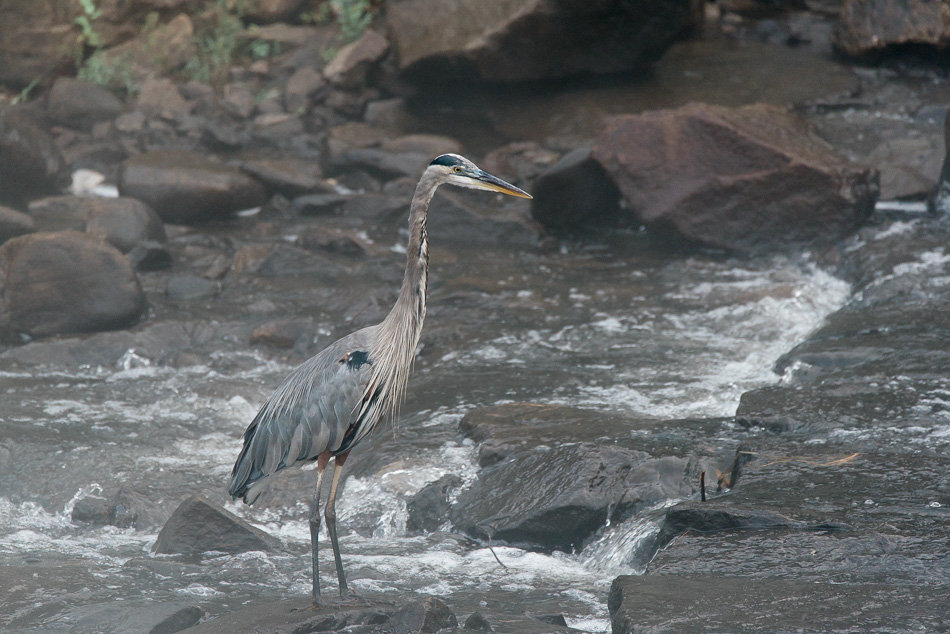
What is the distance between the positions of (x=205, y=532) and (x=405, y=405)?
6.40ft

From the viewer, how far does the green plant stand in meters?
13.2

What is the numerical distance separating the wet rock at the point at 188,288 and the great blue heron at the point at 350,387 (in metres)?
4.20

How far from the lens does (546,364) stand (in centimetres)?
670

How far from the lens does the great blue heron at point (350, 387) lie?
159 inches

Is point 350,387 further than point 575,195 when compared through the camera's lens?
No

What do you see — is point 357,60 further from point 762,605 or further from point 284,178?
point 762,605

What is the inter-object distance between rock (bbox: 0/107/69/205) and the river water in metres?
2.72

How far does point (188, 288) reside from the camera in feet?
26.7

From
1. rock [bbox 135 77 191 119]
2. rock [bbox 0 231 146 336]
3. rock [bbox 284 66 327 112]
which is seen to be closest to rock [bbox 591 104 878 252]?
rock [bbox 0 231 146 336]

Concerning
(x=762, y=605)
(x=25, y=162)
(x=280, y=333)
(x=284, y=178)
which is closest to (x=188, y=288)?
(x=280, y=333)

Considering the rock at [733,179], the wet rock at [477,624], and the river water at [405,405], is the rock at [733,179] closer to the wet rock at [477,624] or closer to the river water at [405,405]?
the river water at [405,405]

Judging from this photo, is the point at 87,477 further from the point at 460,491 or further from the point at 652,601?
the point at 652,601

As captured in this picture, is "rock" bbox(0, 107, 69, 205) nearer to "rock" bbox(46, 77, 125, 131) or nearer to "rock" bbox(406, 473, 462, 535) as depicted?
"rock" bbox(46, 77, 125, 131)

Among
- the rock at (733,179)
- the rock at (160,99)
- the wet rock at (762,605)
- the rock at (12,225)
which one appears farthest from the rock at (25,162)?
the wet rock at (762,605)
